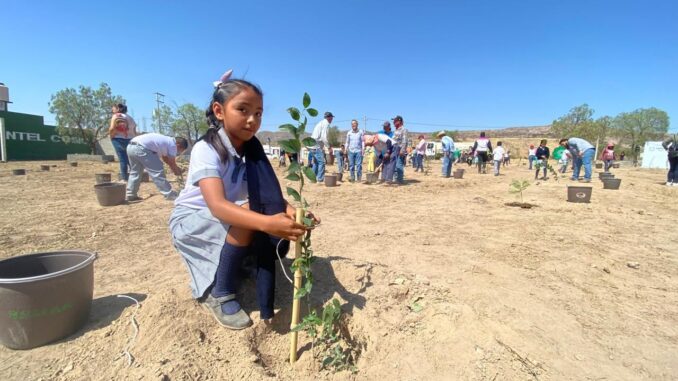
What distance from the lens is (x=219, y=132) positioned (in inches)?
71.6

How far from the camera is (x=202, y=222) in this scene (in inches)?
72.4

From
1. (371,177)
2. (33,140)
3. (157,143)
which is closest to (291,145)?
(157,143)

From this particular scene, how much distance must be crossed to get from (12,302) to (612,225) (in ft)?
19.6

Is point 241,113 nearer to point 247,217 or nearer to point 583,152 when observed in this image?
point 247,217

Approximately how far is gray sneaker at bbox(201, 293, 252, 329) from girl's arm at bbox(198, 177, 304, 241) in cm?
59

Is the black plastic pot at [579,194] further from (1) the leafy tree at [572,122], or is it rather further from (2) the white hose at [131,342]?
(1) the leafy tree at [572,122]

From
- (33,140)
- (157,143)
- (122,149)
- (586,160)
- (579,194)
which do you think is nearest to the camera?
(157,143)

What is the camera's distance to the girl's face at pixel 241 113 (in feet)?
5.65

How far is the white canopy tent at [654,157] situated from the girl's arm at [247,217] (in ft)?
101

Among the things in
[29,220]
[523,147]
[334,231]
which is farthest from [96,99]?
[523,147]

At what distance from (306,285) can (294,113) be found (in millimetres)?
813

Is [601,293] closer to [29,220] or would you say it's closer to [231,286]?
[231,286]

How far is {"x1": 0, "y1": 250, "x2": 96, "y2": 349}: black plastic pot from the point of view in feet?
4.95

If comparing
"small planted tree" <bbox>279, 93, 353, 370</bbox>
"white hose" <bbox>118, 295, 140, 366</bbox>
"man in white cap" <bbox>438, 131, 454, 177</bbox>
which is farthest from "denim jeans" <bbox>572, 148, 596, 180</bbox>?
"white hose" <bbox>118, 295, 140, 366</bbox>
